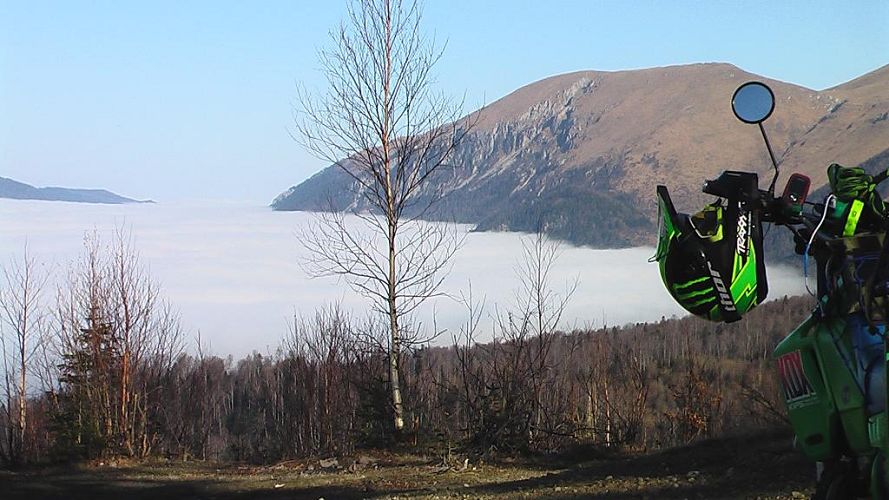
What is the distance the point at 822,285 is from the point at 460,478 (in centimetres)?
926

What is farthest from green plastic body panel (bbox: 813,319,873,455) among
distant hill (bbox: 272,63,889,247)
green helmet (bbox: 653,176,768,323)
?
distant hill (bbox: 272,63,889,247)

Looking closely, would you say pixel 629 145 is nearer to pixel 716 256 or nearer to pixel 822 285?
pixel 822 285

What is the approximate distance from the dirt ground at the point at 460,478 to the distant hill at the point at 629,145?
264 inches

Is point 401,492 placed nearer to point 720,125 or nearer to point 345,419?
point 345,419

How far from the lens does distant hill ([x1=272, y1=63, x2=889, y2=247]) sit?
82875 millimetres

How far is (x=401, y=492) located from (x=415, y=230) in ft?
22.1

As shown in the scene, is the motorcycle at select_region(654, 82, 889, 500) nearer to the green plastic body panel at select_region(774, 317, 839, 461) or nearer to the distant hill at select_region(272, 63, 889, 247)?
the green plastic body panel at select_region(774, 317, 839, 461)

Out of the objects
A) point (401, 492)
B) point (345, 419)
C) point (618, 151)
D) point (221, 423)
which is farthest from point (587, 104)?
point (401, 492)

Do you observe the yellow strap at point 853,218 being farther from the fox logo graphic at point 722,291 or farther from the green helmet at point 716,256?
the fox logo graphic at point 722,291

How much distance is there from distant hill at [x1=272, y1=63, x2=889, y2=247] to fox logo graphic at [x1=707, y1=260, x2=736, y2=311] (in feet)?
52.9

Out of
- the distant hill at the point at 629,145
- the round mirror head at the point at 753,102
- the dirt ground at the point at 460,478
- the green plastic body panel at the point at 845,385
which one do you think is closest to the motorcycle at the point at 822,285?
the green plastic body panel at the point at 845,385

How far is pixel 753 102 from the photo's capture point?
10.1ft

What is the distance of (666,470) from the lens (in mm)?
9492

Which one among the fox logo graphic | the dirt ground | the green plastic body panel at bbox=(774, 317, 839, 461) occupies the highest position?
the fox logo graphic
